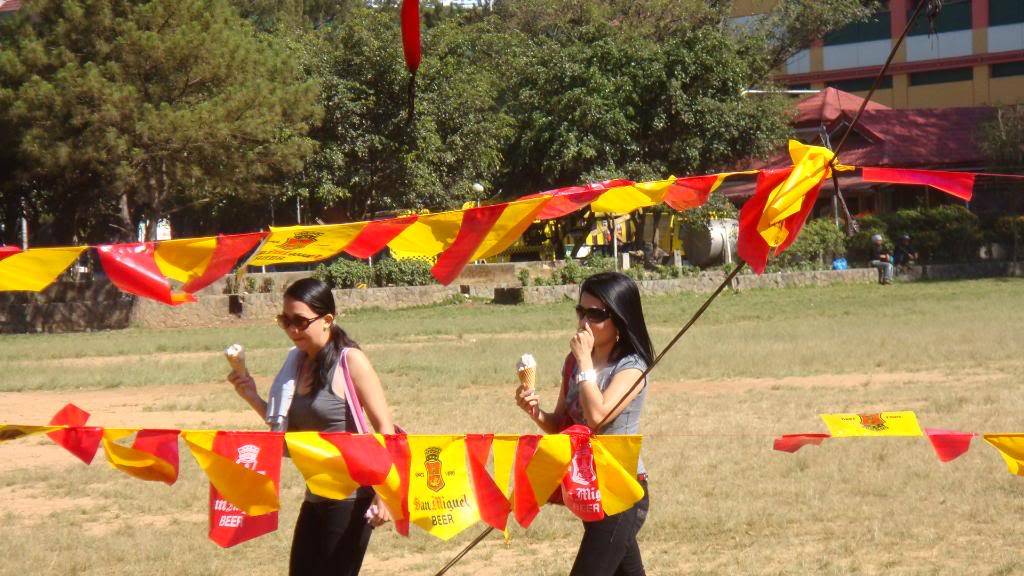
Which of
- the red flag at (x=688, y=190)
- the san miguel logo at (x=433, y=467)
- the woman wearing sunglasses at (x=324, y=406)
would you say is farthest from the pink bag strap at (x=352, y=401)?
the red flag at (x=688, y=190)

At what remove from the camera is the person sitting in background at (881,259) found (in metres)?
30.9

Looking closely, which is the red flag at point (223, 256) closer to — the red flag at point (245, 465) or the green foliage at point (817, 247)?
the red flag at point (245, 465)

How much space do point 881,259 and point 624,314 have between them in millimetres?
28845

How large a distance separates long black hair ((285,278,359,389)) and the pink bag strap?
31 millimetres

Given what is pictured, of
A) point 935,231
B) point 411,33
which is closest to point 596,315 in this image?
point 411,33

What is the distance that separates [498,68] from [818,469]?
31.2 m

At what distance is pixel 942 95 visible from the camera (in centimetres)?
5044

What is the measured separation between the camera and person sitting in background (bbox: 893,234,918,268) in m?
32.8

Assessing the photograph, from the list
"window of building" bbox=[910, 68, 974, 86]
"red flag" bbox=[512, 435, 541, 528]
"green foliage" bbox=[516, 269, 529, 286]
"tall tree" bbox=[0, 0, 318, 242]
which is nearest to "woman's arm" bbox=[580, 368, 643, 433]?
"red flag" bbox=[512, 435, 541, 528]

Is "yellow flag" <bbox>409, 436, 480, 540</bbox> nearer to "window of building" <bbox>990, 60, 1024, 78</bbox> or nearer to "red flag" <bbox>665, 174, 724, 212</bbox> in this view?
"red flag" <bbox>665, 174, 724, 212</bbox>

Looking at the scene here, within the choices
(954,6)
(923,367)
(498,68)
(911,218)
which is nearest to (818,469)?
(923,367)

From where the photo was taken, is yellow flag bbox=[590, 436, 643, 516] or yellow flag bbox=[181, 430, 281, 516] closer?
yellow flag bbox=[590, 436, 643, 516]

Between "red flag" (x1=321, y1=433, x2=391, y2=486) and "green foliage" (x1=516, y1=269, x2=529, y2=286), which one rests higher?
"red flag" (x1=321, y1=433, x2=391, y2=486)

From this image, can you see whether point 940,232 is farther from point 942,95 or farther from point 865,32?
point 942,95
